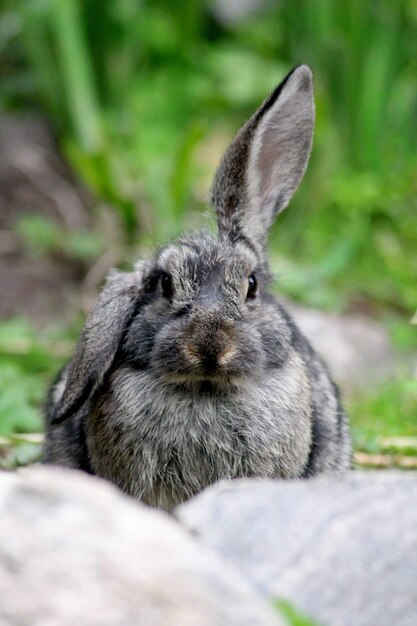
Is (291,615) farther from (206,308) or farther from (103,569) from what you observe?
(206,308)

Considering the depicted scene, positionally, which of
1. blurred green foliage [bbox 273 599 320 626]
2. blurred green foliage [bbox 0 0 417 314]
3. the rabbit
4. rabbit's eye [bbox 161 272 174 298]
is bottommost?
blurred green foliage [bbox 273 599 320 626]

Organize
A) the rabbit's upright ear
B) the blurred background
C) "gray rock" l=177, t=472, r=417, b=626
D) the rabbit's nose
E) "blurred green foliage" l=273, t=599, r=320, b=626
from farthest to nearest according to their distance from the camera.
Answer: the blurred background → the rabbit's upright ear → the rabbit's nose → "gray rock" l=177, t=472, r=417, b=626 → "blurred green foliage" l=273, t=599, r=320, b=626

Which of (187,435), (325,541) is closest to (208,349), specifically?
(187,435)

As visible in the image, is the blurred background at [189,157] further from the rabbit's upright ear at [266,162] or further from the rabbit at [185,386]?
the rabbit at [185,386]

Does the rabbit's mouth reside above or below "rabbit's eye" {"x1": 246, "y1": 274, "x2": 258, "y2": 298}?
below

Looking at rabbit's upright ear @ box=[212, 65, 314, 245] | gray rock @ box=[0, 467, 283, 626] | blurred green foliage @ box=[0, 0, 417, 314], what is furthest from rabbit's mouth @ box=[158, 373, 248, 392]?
blurred green foliage @ box=[0, 0, 417, 314]

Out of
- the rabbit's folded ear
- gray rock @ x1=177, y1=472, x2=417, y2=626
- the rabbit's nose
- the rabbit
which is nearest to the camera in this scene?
gray rock @ x1=177, y1=472, x2=417, y2=626

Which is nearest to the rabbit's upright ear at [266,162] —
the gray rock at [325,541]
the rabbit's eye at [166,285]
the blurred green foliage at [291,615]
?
the rabbit's eye at [166,285]

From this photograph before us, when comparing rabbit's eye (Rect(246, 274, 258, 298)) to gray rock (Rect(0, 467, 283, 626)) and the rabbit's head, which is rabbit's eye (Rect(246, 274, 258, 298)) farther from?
gray rock (Rect(0, 467, 283, 626))
